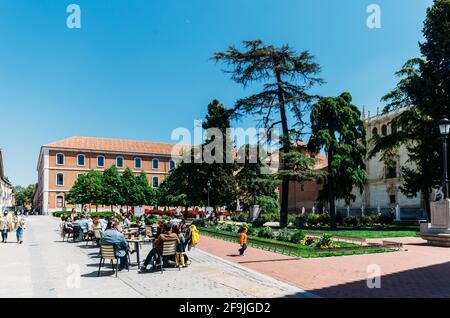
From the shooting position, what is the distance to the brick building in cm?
6638

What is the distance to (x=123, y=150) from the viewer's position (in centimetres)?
7356

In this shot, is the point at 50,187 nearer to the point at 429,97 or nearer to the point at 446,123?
the point at 429,97

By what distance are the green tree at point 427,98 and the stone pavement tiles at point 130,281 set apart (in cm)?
2131

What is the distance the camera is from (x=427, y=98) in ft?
93.1

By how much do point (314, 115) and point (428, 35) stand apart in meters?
10.7

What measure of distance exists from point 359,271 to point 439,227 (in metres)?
9.44

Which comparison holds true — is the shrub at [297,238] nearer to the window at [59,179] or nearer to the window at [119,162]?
the window at [59,179]

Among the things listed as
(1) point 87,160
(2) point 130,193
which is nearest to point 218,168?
(2) point 130,193

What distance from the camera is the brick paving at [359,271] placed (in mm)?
8625

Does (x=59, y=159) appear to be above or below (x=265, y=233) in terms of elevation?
above

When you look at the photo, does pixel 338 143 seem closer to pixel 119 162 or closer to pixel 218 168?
pixel 218 168

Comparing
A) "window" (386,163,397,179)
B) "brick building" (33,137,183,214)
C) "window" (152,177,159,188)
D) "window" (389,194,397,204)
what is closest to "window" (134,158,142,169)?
"brick building" (33,137,183,214)
